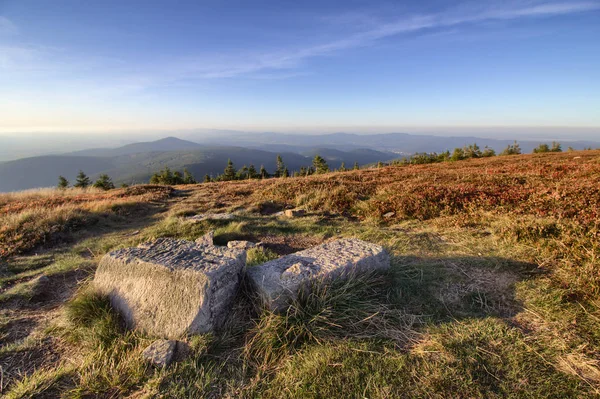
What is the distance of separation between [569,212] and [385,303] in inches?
202

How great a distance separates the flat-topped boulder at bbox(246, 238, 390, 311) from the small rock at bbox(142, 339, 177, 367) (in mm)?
1140

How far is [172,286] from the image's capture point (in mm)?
3451

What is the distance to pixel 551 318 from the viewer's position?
3.05 meters

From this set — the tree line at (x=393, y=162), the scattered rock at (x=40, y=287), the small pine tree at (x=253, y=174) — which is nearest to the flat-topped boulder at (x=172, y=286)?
the scattered rock at (x=40, y=287)

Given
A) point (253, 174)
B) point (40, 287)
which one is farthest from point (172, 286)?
point (253, 174)

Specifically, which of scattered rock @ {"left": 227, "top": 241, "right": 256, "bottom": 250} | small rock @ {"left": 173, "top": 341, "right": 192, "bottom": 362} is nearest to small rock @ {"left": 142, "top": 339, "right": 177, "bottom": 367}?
small rock @ {"left": 173, "top": 341, "right": 192, "bottom": 362}

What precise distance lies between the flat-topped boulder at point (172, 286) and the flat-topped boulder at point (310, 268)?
44cm

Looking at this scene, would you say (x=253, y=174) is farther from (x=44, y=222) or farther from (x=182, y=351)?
(x=182, y=351)

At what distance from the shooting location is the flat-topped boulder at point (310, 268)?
3451mm

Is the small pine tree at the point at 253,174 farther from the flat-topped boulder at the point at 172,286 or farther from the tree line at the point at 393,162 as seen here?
the flat-topped boulder at the point at 172,286

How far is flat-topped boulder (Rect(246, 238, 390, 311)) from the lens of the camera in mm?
3451

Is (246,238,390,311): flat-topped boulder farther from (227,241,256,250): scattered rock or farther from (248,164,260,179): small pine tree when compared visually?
Result: (248,164,260,179): small pine tree

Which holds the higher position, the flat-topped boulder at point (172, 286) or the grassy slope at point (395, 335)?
the flat-topped boulder at point (172, 286)

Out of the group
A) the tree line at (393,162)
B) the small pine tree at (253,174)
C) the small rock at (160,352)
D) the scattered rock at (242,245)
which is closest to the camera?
the small rock at (160,352)
